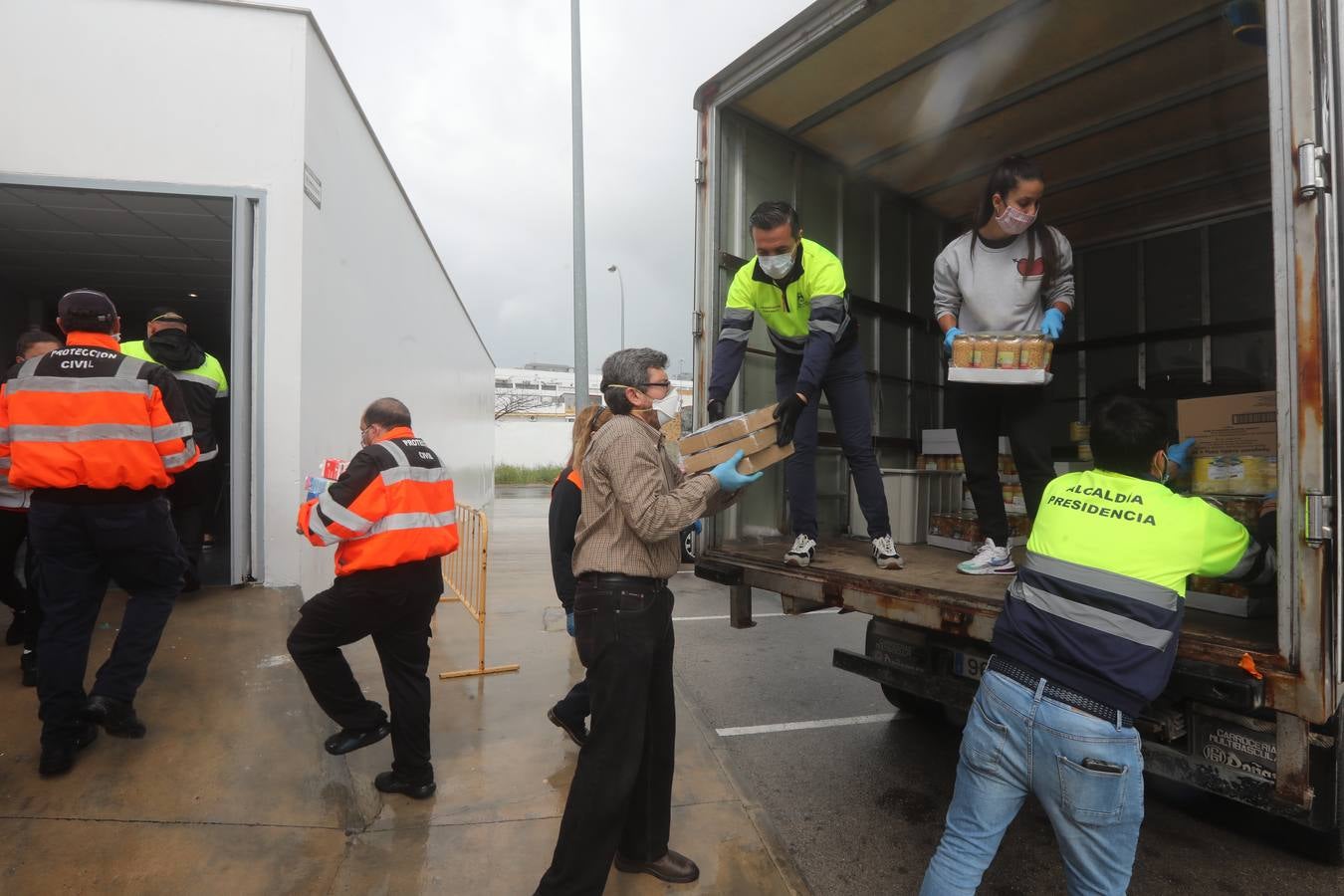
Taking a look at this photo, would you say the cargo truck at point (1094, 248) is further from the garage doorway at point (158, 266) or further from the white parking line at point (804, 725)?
the garage doorway at point (158, 266)

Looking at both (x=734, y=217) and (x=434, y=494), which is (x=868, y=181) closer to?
(x=734, y=217)

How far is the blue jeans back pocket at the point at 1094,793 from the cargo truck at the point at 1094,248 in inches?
19.7

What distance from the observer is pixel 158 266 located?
27.1 ft

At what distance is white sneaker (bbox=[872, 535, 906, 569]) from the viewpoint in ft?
11.4

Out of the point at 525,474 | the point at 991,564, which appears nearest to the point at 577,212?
the point at 991,564

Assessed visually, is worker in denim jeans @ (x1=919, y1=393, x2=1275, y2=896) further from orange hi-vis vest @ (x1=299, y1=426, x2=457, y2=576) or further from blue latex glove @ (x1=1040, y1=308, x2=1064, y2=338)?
orange hi-vis vest @ (x1=299, y1=426, x2=457, y2=576)

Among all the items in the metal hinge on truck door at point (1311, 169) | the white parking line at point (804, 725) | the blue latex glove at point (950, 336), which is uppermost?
the metal hinge on truck door at point (1311, 169)


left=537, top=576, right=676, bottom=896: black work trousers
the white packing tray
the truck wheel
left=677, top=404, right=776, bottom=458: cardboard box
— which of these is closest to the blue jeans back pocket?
left=537, top=576, right=676, bottom=896: black work trousers

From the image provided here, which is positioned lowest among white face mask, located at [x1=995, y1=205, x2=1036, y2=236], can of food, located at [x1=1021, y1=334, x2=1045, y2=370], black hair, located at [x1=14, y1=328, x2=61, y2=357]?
can of food, located at [x1=1021, y1=334, x2=1045, y2=370]

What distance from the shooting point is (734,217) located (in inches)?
171

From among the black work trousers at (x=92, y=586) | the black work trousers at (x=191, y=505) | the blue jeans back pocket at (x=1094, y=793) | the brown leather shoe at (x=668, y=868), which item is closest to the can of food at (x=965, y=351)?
the blue jeans back pocket at (x=1094, y=793)

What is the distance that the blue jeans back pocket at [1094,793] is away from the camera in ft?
6.02

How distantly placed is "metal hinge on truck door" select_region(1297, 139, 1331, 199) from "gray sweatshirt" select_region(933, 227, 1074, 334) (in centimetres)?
137

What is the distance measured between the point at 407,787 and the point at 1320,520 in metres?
3.46
